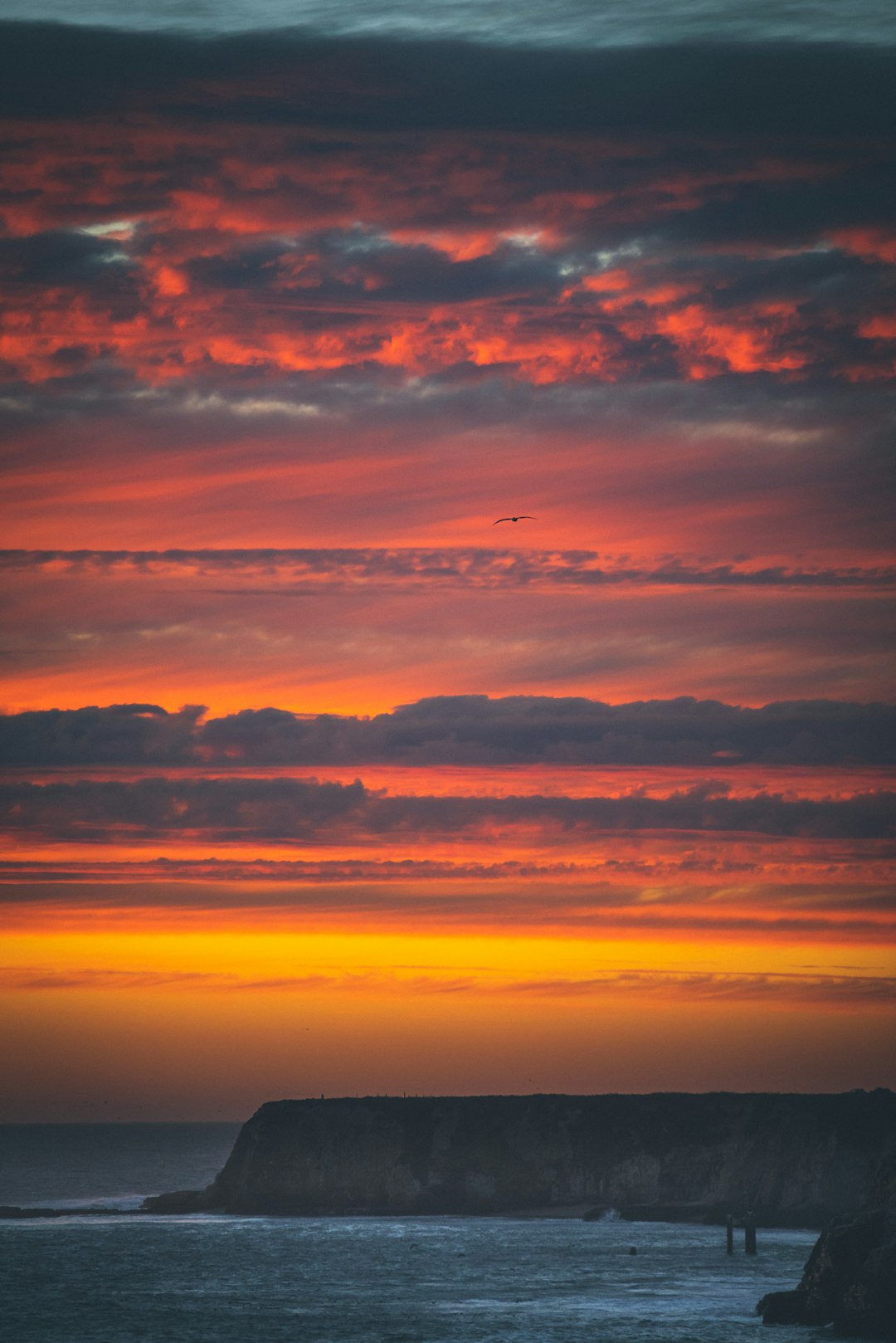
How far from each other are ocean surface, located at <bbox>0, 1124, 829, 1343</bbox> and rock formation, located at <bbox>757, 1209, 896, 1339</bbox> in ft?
4.45

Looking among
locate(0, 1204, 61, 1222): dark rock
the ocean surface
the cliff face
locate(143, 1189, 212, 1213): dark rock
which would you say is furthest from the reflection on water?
locate(143, 1189, 212, 1213): dark rock

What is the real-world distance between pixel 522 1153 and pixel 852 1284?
262 feet

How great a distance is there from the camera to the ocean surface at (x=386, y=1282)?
68.9m

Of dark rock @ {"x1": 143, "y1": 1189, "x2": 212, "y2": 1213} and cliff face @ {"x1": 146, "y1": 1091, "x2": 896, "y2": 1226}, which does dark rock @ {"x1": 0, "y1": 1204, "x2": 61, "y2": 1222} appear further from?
cliff face @ {"x1": 146, "y1": 1091, "x2": 896, "y2": 1226}

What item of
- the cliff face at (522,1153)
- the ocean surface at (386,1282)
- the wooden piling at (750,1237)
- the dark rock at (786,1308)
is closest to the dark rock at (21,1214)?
the ocean surface at (386,1282)

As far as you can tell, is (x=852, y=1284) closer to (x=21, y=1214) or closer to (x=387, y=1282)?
(x=387, y=1282)

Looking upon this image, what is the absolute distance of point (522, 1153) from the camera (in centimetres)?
13662

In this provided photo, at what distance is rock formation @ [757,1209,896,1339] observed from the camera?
5825cm

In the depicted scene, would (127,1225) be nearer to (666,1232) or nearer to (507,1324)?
(666,1232)

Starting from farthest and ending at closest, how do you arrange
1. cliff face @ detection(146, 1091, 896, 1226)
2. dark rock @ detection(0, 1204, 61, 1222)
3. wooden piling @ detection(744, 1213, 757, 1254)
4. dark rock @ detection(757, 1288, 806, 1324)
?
dark rock @ detection(0, 1204, 61, 1222)
cliff face @ detection(146, 1091, 896, 1226)
wooden piling @ detection(744, 1213, 757, 1254)
dark rock @ detection(757, 1288, 806, 1324)

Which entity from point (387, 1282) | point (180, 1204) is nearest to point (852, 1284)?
point (387, 1282)

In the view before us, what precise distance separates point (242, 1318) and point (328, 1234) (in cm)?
4420

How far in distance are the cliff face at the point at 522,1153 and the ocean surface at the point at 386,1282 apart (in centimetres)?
573

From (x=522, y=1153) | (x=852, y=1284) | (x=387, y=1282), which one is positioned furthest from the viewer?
(x=522, y=1153)
